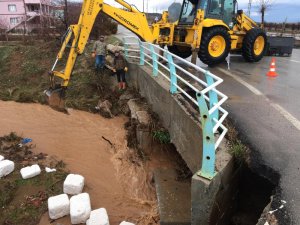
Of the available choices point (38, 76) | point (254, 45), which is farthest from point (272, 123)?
point (38, 76)

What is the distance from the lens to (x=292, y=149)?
5207mm

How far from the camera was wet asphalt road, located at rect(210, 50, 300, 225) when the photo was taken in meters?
4.38

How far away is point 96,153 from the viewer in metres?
8.40

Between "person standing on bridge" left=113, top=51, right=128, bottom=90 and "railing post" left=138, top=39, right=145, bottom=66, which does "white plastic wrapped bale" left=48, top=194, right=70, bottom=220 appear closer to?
"railing post" left=138, top=39, right=145, bottom=66

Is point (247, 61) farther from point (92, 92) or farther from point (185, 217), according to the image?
point (185, 217)

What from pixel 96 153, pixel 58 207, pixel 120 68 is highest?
pixel 120 68

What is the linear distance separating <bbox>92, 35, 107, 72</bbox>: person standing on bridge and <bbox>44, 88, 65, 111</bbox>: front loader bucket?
3.61 metres

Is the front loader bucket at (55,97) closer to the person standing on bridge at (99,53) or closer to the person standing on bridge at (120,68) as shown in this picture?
the person standing on bridge at (120,68)

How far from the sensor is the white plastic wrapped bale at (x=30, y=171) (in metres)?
6.66

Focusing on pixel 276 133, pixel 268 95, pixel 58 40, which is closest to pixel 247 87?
pixel 268 95

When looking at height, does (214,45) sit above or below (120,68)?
above

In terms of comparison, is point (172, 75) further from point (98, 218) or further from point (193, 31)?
point (193, 31)

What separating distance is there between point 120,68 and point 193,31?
283cm

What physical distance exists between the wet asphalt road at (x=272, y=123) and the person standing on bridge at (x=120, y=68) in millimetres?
3285
